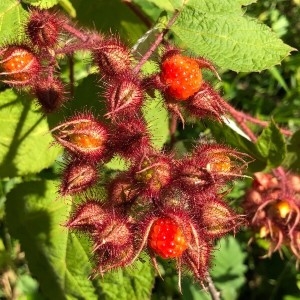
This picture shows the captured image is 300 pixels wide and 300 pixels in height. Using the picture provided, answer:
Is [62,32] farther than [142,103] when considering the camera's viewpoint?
Yes

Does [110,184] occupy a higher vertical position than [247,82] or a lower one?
higher

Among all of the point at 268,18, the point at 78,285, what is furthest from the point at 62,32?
the point at 268,18

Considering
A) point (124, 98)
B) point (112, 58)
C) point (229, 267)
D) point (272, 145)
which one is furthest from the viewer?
point (229, 267)

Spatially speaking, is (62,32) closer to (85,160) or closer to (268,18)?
(85,160)

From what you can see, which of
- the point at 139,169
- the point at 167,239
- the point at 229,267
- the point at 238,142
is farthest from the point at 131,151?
the point at 229,267

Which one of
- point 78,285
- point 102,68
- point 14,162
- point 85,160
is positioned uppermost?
point 102,68

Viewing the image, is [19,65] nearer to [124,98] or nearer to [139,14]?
[124,98]

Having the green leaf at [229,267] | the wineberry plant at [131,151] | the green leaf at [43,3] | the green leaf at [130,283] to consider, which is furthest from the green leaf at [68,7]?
the green leaf at [229,267]
